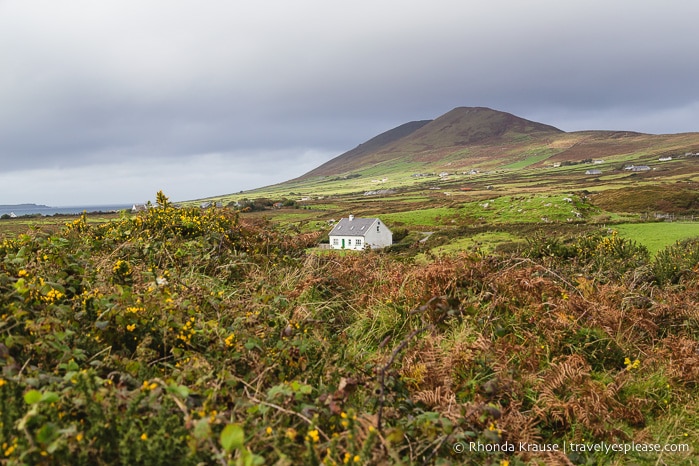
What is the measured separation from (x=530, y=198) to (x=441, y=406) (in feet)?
235

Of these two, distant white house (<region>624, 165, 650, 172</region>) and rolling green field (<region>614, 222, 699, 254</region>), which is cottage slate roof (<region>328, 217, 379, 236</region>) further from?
distant white house (<region>624, 165, 650, 172</region>)

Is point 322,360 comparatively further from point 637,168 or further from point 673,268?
point 637,168

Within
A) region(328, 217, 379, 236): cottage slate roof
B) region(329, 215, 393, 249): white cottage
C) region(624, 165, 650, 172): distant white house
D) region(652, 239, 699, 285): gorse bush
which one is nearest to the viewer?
region(652, 239, 699, 285): gorse bush

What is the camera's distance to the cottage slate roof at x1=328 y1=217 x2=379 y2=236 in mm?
55531

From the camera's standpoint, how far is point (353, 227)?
5775 centimetres

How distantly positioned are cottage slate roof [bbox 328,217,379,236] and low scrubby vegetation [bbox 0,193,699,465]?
48.6m

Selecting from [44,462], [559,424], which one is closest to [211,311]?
[44,462]

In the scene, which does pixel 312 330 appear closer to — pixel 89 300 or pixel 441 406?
pixel 441 406

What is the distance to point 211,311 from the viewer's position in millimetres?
4332

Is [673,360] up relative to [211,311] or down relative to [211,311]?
down

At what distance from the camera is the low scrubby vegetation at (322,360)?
2161 millimetres

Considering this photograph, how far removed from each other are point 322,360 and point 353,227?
54.3m

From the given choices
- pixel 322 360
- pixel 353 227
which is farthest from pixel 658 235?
pixel 353 227

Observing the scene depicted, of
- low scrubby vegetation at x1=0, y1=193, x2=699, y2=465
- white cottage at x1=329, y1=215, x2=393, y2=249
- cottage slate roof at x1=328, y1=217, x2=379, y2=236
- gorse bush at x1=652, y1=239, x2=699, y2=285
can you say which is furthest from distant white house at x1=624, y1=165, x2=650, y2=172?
low scrubby vegetation at x1=0, y1=193, x2=699, y2=465
